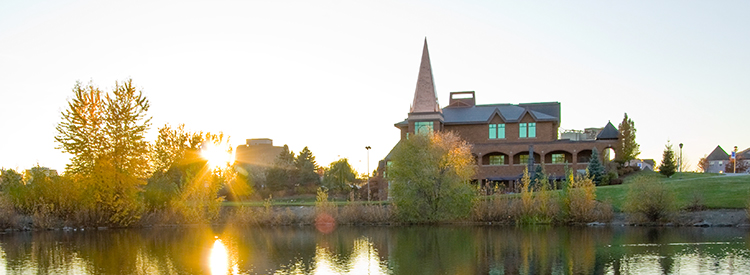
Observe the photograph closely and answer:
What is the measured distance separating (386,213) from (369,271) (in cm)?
2311

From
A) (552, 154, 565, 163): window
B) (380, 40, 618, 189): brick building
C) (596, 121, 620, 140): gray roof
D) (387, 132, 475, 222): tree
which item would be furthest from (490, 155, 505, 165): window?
(387, 132, 475, 222): tree

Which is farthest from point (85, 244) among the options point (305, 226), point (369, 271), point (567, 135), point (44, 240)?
point (567, 135)

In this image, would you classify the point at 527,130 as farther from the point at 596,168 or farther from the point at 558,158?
the point at 596,168

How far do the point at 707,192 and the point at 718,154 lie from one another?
7772cm

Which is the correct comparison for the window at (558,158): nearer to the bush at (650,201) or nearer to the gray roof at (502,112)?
the gray roof at (502,112)

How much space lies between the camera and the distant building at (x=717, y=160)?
111 meters

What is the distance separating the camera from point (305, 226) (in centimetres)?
4700

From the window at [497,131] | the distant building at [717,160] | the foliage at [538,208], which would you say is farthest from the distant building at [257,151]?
the foliage at [538,208]

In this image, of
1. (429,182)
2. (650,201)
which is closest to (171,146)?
(429,182)

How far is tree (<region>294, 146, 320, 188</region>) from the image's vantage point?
3120 inches

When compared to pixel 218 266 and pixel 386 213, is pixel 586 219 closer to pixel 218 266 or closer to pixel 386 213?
pixel 386 213

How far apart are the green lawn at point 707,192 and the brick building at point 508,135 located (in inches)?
690

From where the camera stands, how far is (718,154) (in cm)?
11206

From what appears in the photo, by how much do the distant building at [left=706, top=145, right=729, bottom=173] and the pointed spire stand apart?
6794 centimetres
